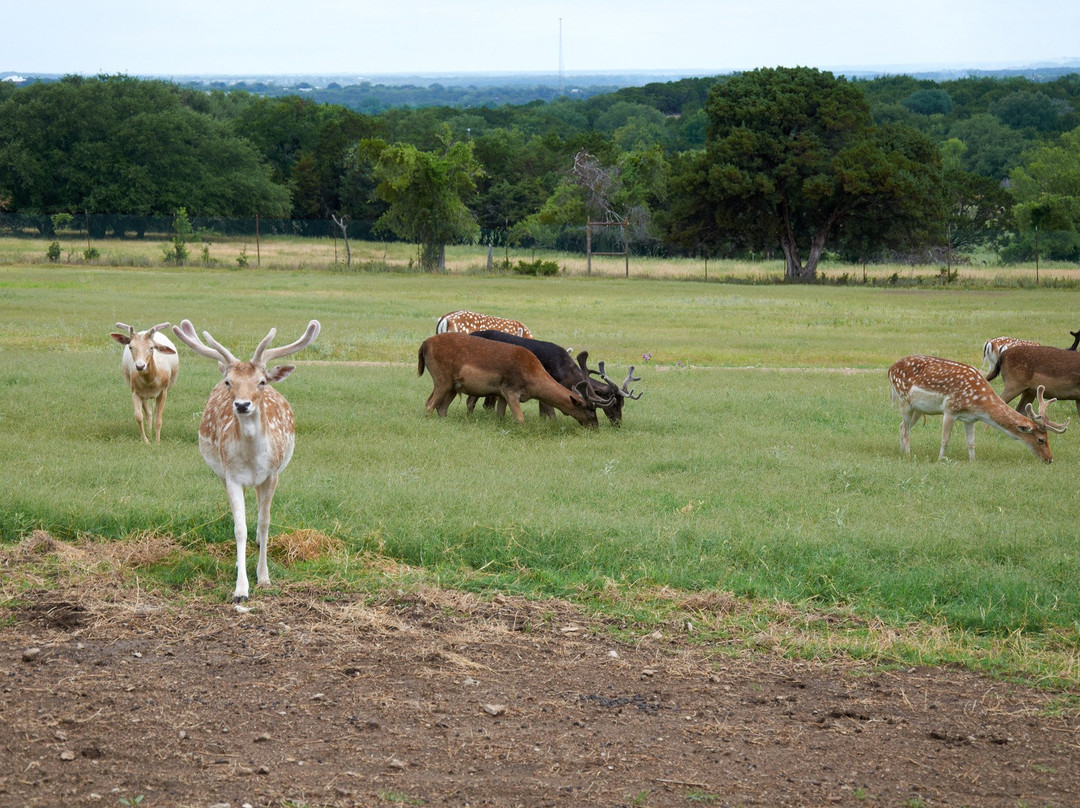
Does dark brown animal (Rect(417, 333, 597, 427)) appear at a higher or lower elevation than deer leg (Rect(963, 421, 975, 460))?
higher

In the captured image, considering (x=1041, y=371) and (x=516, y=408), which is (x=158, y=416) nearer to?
(x=516, y=408)

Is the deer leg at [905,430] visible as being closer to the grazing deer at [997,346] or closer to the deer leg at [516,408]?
the grazing deer at [997,346]

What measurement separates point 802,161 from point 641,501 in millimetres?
40000

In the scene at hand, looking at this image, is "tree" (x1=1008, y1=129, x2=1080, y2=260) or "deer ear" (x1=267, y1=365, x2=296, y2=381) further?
"tree" (x1=1008, y1=129, x2=1080, y2=260)

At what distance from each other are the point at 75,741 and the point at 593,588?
353 centimetres

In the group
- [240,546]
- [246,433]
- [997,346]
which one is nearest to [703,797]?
[240,546]

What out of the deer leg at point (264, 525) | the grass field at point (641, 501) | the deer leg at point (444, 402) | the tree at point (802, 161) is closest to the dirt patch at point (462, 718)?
the deer leg at point (264, 525)

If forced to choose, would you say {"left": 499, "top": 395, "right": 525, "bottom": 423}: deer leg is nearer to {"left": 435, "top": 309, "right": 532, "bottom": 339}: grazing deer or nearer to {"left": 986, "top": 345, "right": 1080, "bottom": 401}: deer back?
{"left": 435, "top": 309, "right": 532, "bottom": 339}: grazing deer

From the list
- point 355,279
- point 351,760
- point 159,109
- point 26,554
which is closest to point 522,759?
point 351,760

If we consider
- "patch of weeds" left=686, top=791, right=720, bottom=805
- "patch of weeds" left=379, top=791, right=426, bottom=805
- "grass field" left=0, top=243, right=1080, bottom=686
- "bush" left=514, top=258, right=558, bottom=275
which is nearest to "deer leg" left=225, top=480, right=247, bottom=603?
"grass field" left=0, top=243, right=1080, bottom=686

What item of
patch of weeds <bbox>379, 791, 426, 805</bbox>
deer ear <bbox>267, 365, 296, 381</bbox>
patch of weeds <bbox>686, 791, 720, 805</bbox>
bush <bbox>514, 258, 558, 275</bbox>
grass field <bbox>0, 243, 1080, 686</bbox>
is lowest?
patch of weeds <bbox>686, 791, 720, 805</bbox>

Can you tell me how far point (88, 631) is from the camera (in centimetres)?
676

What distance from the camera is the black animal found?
1420 cm

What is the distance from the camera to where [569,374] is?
Result: 15.1 meters
